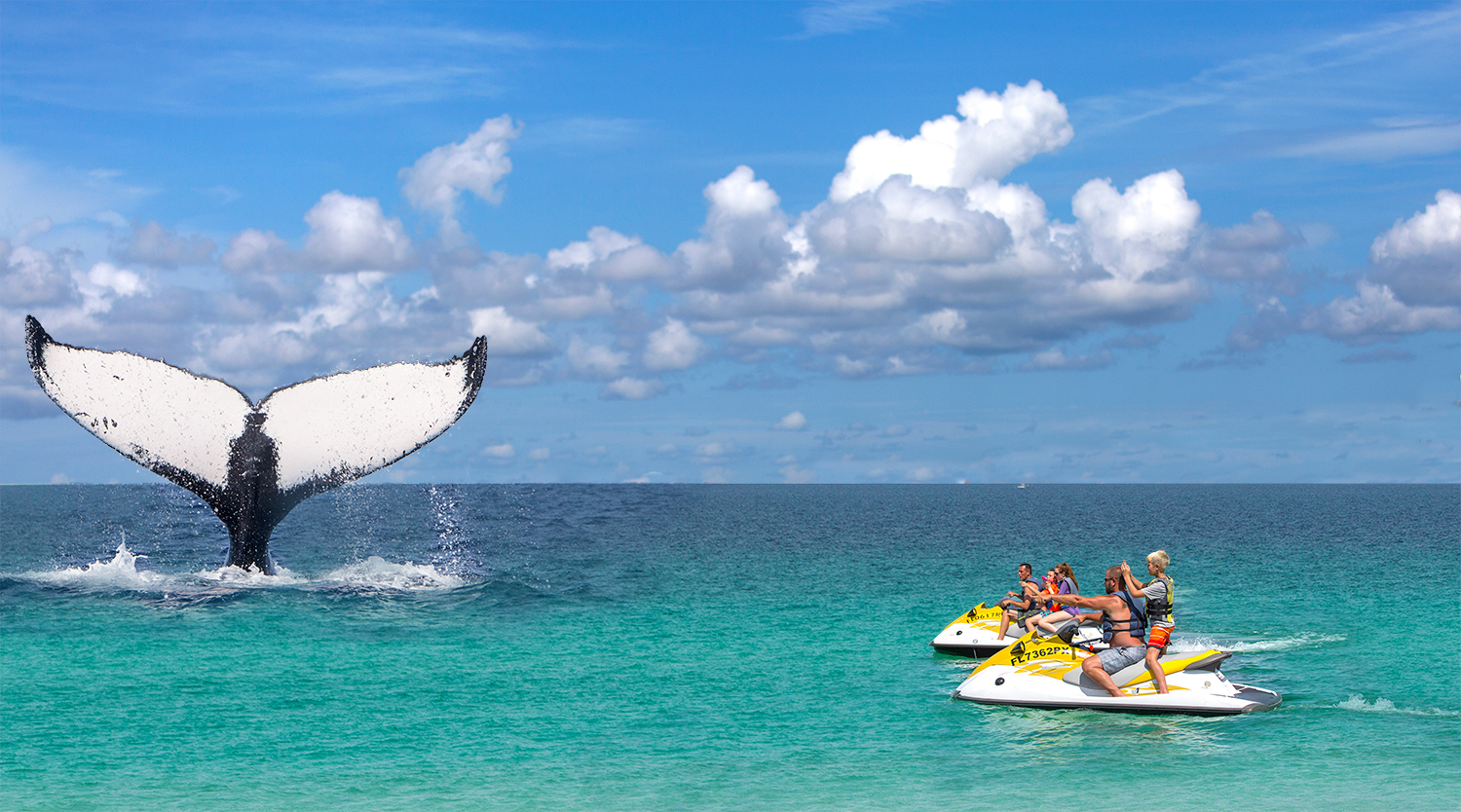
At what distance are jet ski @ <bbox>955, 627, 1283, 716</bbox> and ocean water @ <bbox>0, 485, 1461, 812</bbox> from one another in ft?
1.00

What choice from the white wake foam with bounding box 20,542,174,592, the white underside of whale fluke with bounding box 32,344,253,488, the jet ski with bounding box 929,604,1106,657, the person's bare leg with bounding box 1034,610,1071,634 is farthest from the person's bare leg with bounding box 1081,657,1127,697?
the white wake foam with bounding box 20,542,174,592

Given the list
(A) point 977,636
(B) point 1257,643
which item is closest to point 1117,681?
(A) point 977,636

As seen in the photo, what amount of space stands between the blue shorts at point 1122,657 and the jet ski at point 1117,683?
0.09m

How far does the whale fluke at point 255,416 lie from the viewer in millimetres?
19047

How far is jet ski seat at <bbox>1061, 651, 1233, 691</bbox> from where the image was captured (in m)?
18.8

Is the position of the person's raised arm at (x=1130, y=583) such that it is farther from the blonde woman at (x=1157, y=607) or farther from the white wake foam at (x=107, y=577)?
the white wake foam at (x=107, y=577)

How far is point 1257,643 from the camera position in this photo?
2750cm

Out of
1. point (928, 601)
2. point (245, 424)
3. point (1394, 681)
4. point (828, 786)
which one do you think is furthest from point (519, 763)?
point (928, 601)

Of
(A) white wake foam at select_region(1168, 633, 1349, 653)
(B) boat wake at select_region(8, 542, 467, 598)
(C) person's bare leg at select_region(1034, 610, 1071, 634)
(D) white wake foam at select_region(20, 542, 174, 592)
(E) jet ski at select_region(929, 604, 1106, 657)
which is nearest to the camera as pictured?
(C) person's bare leg at select_region(1034, 610, 1071, 634)

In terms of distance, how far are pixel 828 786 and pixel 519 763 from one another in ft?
13.9

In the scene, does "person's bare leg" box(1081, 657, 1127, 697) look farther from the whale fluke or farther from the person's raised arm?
the whale fluke

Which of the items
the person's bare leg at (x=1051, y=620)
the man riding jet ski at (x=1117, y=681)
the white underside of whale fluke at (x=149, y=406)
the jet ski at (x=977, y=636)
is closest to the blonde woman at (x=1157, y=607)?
the man riding jet ski at (x=1117, y=681)

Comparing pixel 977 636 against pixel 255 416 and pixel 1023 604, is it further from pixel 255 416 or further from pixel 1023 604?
pixel 255 416

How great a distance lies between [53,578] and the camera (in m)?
36.1
